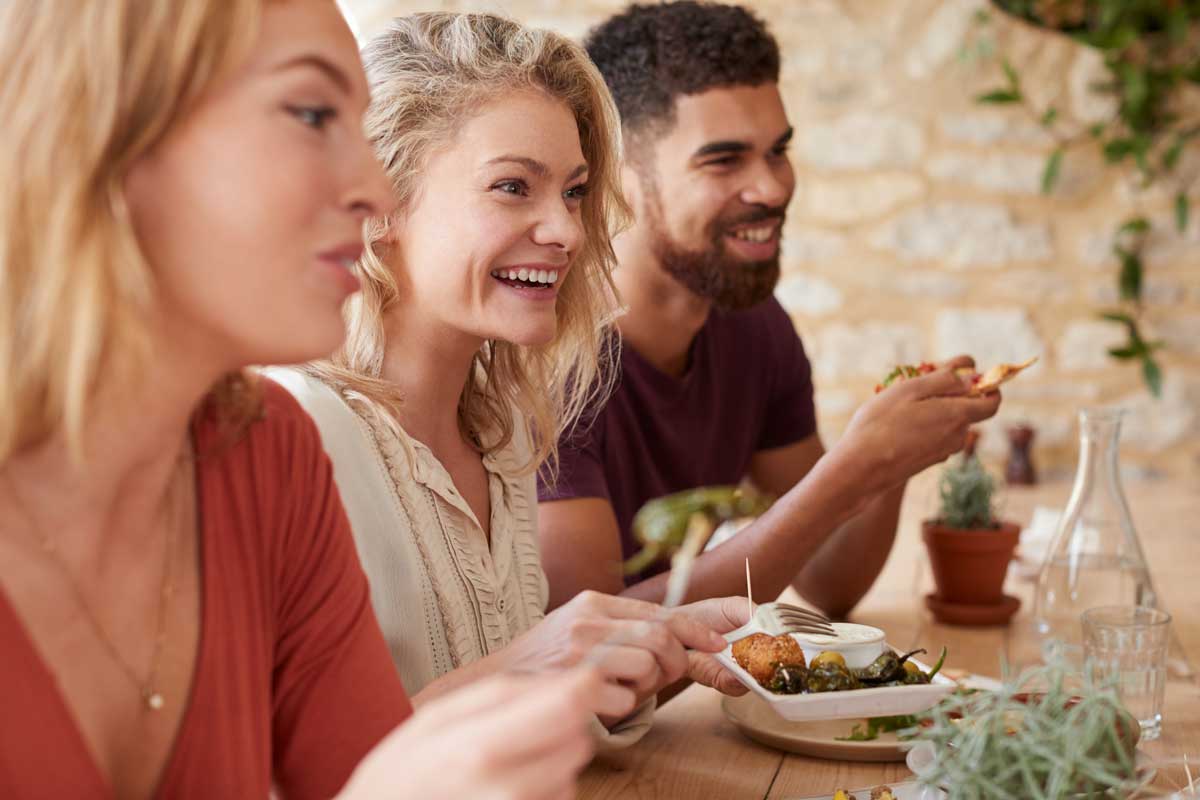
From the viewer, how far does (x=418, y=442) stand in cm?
150

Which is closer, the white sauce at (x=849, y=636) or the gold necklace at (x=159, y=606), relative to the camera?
the gold necklace at (x=159, y=606)

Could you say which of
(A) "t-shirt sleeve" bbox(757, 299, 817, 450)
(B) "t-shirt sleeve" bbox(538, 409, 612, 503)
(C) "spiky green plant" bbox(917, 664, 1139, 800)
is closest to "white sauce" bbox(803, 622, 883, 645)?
(C) "spiky green plant" bbox(917, 664, 1139, 800)

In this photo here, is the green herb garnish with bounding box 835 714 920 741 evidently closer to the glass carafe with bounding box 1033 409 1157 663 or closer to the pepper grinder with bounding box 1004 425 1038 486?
the glass carafe with bounding box 1033 409 1157 663

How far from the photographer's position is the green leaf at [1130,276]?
3.76 metres

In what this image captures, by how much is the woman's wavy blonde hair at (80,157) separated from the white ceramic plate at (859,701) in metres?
0.69

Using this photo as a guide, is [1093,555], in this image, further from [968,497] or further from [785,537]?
[785,537]

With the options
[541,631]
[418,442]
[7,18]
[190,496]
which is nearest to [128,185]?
[7,18]

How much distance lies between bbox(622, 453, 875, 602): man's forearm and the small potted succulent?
0.85 ft

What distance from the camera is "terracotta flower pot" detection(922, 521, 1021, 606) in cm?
190

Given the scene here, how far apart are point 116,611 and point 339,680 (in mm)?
202

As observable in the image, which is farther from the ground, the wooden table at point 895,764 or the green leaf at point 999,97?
the green leaf at point 999,97

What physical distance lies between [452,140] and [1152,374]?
2926 mm

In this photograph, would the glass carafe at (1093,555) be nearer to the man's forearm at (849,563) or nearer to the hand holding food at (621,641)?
the man's forearm at (849,563)

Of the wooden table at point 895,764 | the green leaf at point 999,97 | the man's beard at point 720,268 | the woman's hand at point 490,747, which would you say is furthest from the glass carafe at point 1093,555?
the green leaf at point 999,97
